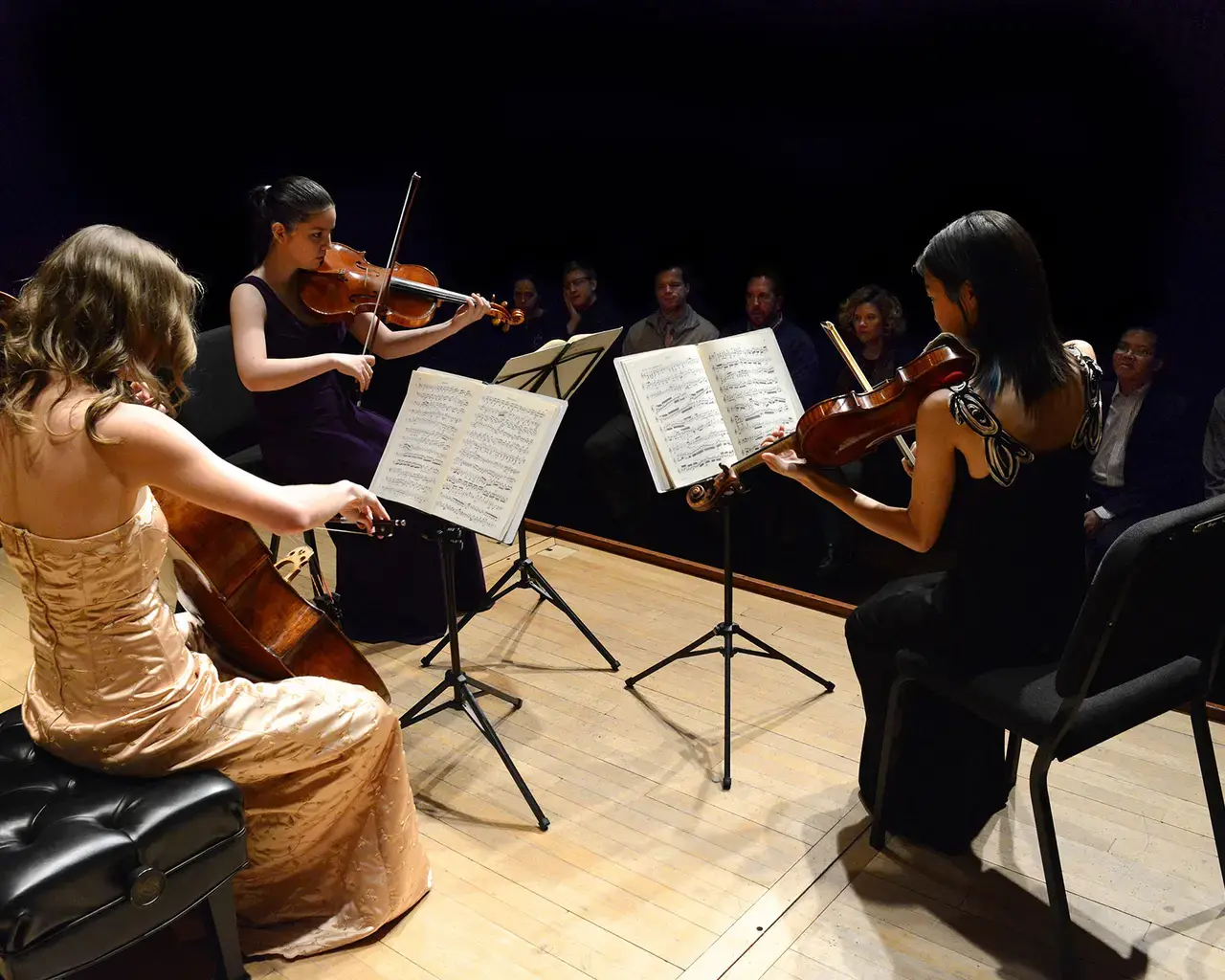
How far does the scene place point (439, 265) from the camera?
5098 mm

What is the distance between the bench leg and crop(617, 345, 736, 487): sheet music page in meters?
1.33

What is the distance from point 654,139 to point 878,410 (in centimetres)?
263

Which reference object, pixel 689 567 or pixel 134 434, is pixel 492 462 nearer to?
pixel 134 434

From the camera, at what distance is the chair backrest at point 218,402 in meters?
3.55

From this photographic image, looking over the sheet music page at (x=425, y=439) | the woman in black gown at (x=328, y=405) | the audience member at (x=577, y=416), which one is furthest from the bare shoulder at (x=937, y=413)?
the audience member at (x=577, y=416)

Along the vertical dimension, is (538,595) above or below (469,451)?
below

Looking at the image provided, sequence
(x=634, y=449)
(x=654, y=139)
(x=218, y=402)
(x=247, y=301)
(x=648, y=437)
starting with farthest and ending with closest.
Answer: (x=654, y=139) → (x=634, y=449) → (x=218, y=402) → (x=247, y=301) → (x=648, y=437)

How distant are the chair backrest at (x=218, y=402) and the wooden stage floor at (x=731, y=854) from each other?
0.79 metres

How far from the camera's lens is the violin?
200cm

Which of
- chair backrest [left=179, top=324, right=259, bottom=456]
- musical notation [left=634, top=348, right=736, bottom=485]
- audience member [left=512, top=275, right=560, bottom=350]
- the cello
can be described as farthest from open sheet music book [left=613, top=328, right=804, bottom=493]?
audience member [left=512, top=275, right=560, bottom=350]

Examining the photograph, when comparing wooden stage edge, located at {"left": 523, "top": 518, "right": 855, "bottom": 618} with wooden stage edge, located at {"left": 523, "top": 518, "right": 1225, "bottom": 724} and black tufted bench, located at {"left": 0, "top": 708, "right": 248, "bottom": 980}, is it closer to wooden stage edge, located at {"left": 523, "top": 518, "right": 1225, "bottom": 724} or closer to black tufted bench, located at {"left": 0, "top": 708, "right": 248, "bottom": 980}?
wooden stage edge, located at {"left": 523, "top": 518, "right": 1225, "bottom": 724}

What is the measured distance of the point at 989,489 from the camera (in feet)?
6.23

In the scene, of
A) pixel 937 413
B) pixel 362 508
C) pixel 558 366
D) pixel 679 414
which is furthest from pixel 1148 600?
pixel 558 366

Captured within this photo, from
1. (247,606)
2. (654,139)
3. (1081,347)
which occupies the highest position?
(654,139)
